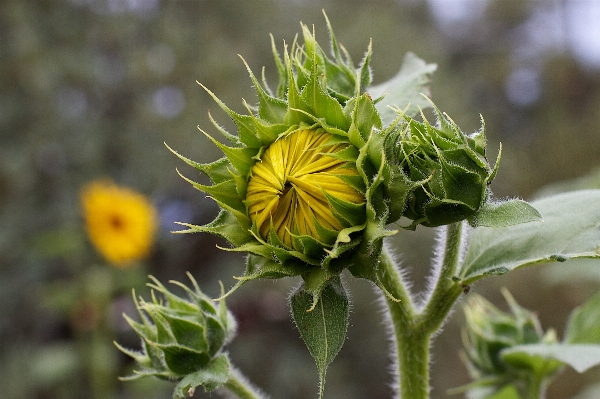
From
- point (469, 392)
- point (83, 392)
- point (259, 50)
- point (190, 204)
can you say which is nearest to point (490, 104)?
point (259, 50)

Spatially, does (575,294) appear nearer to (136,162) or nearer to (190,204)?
(190,204)

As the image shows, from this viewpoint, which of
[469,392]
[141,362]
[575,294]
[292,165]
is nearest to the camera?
[292,165]

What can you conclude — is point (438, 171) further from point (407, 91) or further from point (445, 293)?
point (407, 91)

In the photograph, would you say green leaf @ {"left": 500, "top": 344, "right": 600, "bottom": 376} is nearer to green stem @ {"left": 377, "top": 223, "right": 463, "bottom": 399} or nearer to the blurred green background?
green stem @ {"left": 377, "top": 223, "right": 463, "bottom": 399}

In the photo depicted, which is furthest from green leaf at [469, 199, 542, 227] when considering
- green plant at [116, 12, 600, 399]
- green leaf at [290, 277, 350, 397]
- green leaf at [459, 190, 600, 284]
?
green leaf at [290, 277, 350, 397]

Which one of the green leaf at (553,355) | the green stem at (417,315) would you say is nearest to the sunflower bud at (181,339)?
the green stem at (417,315)

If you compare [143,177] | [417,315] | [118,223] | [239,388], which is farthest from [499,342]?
[143,177]
